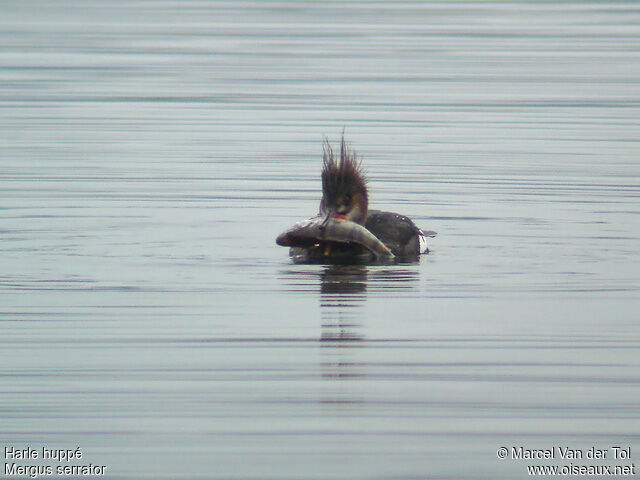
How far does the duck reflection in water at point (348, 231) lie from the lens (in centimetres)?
1330

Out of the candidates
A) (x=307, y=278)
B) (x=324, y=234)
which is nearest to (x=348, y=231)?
(x=324, y=234)

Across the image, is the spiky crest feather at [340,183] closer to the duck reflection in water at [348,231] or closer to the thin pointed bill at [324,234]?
the duck reflection in water at [348,231]

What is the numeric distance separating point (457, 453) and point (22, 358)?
309cm

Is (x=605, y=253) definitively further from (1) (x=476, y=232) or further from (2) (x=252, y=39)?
(2) (x=252, y=39)

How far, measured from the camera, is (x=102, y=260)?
44.2 feet

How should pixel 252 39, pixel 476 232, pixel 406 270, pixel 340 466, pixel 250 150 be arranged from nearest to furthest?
pixel 340 466, pixel 406 270, pixel 476 232, pixel 250 150, pixel 252 39

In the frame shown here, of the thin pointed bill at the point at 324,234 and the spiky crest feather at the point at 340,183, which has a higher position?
the spiky crest feather at the point at 340,183

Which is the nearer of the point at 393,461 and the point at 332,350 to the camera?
the point at 393,461

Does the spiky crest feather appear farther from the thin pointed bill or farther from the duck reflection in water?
the thin pointed bill

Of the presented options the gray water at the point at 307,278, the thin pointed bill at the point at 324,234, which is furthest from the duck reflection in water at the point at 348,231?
the gray water at the point at 307,278

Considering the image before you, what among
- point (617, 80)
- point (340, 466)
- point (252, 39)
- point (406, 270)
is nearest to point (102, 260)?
point (406, 270)

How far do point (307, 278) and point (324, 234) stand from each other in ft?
1.72

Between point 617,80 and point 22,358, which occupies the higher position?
point 617,80

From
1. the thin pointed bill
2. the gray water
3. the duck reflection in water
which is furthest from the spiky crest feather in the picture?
the gray water
